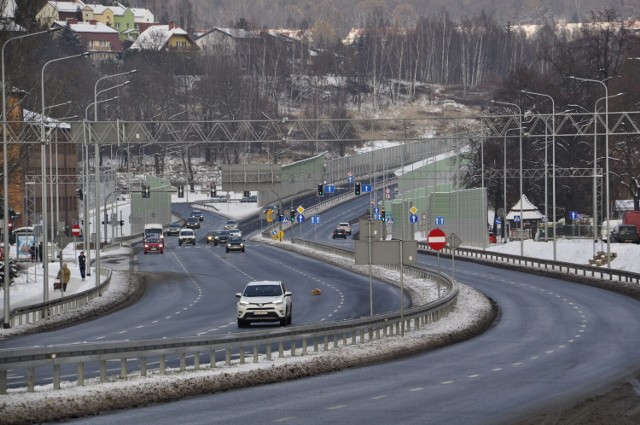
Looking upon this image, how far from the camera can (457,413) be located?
25062mm

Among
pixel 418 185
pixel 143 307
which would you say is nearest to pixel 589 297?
pixel 143 307

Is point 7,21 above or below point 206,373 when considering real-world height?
above

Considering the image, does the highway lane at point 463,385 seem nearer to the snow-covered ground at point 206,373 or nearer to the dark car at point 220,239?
the snow-covered ground at point 206,373

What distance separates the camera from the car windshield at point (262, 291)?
49.1 meters

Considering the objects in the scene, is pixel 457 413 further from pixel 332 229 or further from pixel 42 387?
pixel 332 229

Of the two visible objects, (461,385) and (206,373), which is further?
(206,373)

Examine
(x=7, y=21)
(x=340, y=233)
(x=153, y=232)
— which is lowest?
(x=340, y=233)

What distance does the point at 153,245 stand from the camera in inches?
4417

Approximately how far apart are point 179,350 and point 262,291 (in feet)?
59.3

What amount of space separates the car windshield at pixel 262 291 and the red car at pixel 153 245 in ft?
207

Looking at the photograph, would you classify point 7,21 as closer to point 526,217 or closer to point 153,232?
point 153,232

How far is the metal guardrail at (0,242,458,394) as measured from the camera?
88.9 feet

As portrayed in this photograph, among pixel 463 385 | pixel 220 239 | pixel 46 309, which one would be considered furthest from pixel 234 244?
pixel 463 385

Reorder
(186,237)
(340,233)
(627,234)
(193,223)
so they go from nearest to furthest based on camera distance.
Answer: (627,234) → (186,237) → (340,233) → (193,223)
